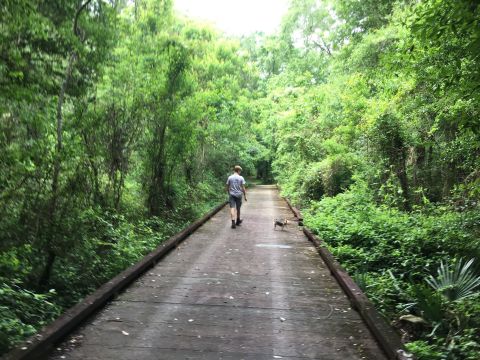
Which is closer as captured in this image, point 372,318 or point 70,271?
point 372,318

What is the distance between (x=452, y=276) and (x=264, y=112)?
30.2m

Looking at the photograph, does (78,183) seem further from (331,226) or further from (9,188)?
(331,226)

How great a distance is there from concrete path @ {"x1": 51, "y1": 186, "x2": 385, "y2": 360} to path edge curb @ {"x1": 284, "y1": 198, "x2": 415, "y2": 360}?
0.10 metres

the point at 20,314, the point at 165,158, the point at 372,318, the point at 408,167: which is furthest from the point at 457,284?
the point at 165,158

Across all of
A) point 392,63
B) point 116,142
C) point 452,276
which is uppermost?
point 392,63

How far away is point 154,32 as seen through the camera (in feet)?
44.8

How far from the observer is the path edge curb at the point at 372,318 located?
4.25m

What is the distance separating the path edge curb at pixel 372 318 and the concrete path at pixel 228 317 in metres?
0.10

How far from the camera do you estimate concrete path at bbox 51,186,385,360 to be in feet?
14.7

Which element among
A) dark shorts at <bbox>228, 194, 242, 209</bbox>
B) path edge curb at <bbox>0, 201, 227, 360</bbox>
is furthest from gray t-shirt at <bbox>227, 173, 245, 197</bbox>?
path edge curb at <bbox>0, 201, 227, 360</bbox>

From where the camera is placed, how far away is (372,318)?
16.8ft

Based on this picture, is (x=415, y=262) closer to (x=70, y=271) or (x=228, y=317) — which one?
(x=228, y=317)

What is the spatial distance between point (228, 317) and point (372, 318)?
1.80m

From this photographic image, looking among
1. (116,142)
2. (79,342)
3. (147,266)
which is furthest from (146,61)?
(79,342)
